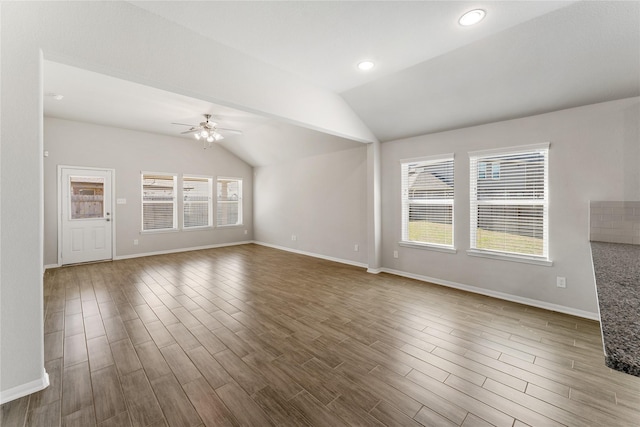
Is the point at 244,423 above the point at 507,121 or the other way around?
the other way around

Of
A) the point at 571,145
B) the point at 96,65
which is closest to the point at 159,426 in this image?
the point at 96,65

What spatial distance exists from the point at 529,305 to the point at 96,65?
5.20m

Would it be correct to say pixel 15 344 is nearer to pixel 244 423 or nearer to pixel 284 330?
pixel 244 423

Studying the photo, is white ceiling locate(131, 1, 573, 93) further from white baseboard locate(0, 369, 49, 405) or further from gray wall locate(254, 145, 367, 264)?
white baseboard locate(0, 369, 49, 405)

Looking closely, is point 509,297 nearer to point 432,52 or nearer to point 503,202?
point 503,202

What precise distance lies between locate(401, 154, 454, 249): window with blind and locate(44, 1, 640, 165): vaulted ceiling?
2.23ft

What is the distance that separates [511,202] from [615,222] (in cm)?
97

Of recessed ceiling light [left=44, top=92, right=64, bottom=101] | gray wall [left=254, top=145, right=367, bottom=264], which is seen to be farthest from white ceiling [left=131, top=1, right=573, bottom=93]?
recessed ceiling light [left=44, top=92, right=64, bottom=101]

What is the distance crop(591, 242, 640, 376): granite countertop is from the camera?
2.04 feet

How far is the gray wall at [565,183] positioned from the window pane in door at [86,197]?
278 inches

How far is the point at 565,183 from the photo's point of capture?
3.15 metres

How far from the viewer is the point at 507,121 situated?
3.57m

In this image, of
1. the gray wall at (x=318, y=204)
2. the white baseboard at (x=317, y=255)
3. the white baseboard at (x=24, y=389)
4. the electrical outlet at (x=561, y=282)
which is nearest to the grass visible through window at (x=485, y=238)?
the electrical outlet at (x=561, y=282)

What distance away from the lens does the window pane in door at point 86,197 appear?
553 centimetres
